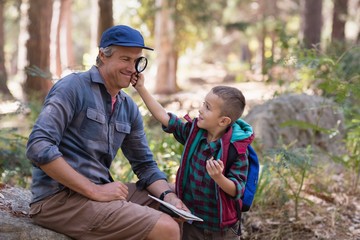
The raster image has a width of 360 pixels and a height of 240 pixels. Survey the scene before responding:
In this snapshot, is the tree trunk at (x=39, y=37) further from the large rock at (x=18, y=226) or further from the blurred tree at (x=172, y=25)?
the large rock at (x=18, y=226)

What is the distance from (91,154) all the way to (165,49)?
14819 millimetres

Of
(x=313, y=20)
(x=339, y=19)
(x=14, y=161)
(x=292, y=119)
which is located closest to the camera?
(x=14, y=161)

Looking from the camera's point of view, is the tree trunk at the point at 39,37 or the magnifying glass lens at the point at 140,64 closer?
the magnifying glass lens at the point at 140,64

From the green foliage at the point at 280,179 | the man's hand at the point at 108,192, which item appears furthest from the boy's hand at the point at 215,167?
the green foliage at the point at 280,179

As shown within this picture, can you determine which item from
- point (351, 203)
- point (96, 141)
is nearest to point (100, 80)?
point (96, 141)

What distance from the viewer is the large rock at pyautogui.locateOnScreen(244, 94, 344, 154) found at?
6840 mm

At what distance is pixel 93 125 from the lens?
3.38 m

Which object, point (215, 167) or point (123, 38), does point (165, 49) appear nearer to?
point (123, 38)

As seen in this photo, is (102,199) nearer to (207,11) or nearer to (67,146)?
(67,146)

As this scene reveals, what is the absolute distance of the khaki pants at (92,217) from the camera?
316cm

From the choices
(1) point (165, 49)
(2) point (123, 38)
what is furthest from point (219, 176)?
(1) point (165, 49)

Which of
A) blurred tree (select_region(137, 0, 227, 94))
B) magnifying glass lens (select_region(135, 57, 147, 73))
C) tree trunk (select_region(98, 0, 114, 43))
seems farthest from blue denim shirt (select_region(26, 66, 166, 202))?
blurred tree (select_region(137, 0, 227, 94))

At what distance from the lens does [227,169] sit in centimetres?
349

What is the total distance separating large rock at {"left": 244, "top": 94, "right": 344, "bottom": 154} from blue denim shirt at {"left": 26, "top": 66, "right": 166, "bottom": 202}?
3.46 m
